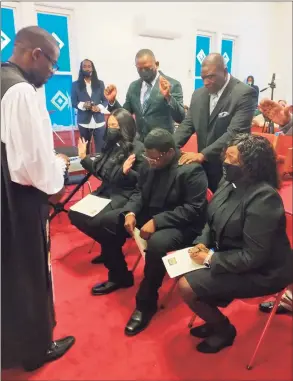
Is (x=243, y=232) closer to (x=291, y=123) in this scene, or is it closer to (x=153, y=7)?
(x=291, y=123)

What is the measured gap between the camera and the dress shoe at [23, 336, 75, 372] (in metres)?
1.79

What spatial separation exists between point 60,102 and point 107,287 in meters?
4.35

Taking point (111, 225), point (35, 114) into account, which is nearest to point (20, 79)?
point (35, 114)

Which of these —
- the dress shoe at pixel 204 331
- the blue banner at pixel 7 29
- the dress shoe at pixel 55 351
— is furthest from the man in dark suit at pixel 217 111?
the blue banner at pixel 7 29

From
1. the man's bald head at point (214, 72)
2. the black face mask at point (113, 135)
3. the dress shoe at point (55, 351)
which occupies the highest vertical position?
the man's bald head at point (214, 72)

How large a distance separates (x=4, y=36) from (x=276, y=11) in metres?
6.46

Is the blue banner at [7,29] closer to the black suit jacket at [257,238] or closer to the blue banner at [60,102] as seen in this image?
the blue banner at [60,102]

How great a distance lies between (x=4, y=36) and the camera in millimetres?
5043

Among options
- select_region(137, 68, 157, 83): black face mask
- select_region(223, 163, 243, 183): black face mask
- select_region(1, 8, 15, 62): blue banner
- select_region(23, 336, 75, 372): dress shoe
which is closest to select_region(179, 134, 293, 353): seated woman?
select_region(223, 163, 243, 183): black face mask

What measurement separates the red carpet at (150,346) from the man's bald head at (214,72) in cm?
151

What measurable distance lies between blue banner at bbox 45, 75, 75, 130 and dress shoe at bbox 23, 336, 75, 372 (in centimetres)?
444

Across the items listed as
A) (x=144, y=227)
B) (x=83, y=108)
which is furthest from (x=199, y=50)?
(x=144, y=227)

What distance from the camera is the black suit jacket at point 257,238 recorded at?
1.65m

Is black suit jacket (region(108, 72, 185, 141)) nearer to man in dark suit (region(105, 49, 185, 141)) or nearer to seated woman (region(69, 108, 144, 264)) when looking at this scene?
man in dark suit (region(105, 49, 185, 141))
